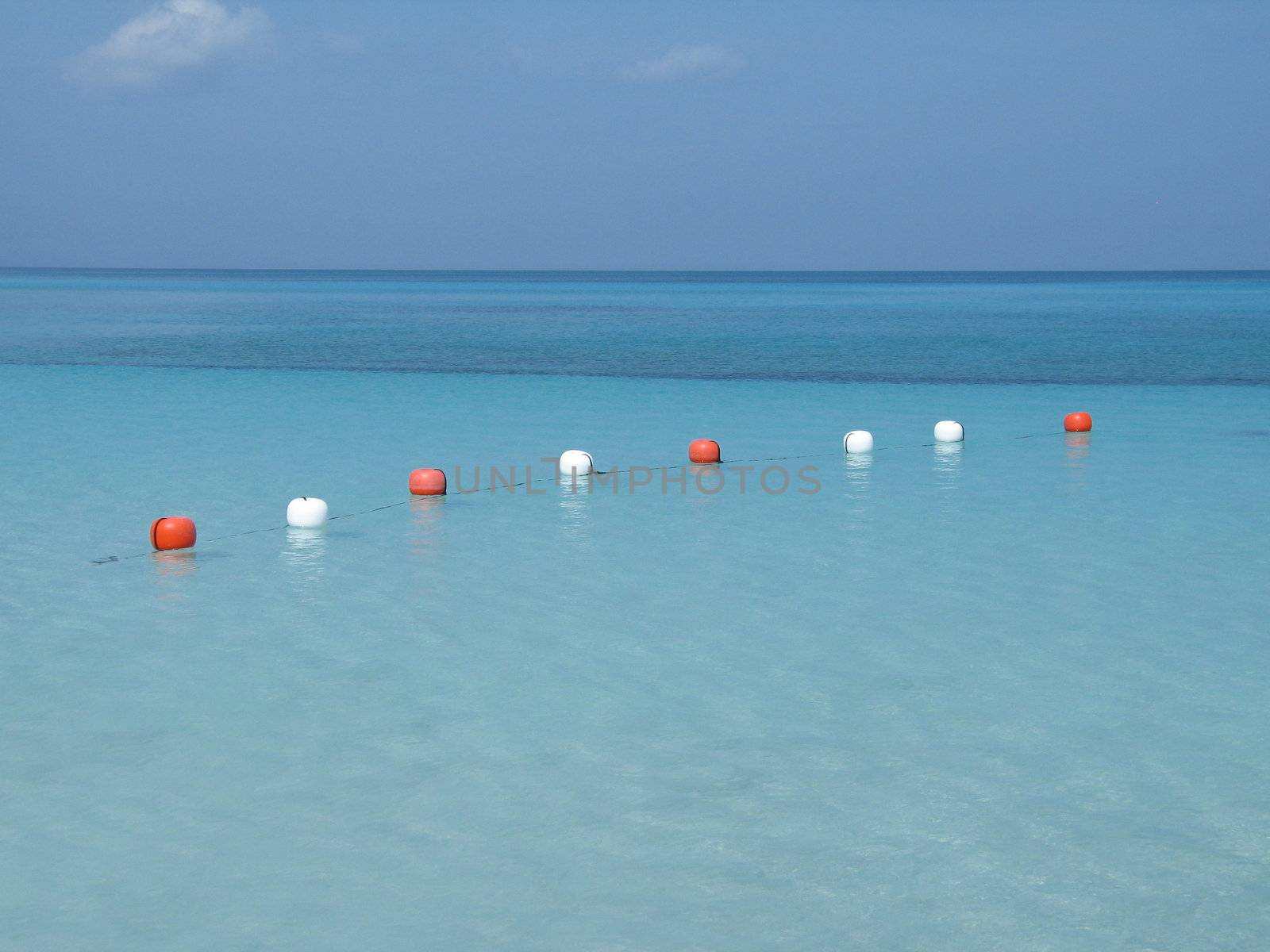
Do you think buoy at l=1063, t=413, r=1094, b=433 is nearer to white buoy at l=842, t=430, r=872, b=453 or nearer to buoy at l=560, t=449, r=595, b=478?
white buoy at l=842, t=430, r=872, b=453

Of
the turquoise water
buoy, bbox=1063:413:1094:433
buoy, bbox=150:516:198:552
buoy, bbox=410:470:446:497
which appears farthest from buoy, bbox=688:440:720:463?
buoy, bbox=150:516:198:552

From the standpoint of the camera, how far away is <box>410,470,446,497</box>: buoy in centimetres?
1273

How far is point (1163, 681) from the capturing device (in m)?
7.19

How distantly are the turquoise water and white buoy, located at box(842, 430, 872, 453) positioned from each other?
24 centimetres

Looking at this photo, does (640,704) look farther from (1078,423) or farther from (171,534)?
(1078,423)

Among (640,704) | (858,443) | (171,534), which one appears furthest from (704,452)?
(640,704)

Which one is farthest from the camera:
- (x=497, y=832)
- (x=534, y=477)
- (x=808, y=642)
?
(x=534, y=477)

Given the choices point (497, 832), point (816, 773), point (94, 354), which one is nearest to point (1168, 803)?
point (816, 773)

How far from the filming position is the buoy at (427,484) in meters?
12.7

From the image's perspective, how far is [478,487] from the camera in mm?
13672

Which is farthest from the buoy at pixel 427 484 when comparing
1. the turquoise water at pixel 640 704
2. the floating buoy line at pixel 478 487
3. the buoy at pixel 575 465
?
the buoy at pixel 575 465

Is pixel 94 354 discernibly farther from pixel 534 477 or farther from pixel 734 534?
pixel 734 534

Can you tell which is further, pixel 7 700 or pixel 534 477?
pixel 534 477

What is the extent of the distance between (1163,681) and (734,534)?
4397 millimetres
